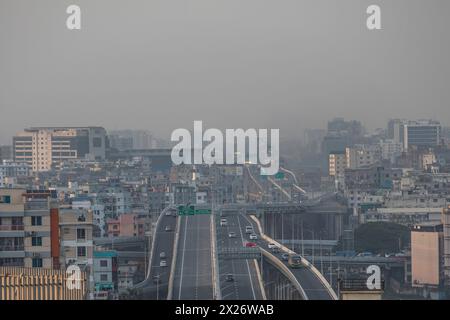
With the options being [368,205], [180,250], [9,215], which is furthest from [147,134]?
[9,215]

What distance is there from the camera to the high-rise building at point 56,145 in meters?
20.1

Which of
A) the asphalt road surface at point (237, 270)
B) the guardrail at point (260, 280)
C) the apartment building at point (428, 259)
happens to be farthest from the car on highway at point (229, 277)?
the apartment building at point (428, 259)

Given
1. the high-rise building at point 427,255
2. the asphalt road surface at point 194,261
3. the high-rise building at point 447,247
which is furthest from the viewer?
the high-rise building at point 427,255

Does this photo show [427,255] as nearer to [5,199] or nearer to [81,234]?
[81,234]

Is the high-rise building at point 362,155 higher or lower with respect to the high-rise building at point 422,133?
lower

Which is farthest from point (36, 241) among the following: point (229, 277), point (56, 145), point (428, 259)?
point (56, 145)

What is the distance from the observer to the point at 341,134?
20.4 meters

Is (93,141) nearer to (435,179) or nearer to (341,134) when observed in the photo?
(341,134)

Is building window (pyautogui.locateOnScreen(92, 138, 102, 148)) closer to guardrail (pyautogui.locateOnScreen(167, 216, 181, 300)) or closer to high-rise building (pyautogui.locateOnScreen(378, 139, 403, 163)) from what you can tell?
high-rise building (pyautogui.locateOnScreen(378, 139, 403, 163))

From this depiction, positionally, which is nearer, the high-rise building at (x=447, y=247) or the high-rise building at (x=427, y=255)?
the high-rise building at (x=447, y=247)

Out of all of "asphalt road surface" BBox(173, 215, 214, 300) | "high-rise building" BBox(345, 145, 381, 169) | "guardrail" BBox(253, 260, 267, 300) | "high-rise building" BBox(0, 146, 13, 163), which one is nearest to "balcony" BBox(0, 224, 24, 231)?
"asphalt road surface" BBox(173, 215, 214, 300)

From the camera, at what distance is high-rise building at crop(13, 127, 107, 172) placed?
2014 cm

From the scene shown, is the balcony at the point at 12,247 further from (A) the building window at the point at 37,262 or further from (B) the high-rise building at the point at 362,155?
(B) the high-rise building at the point at 362,155

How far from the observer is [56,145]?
75.6 ft
